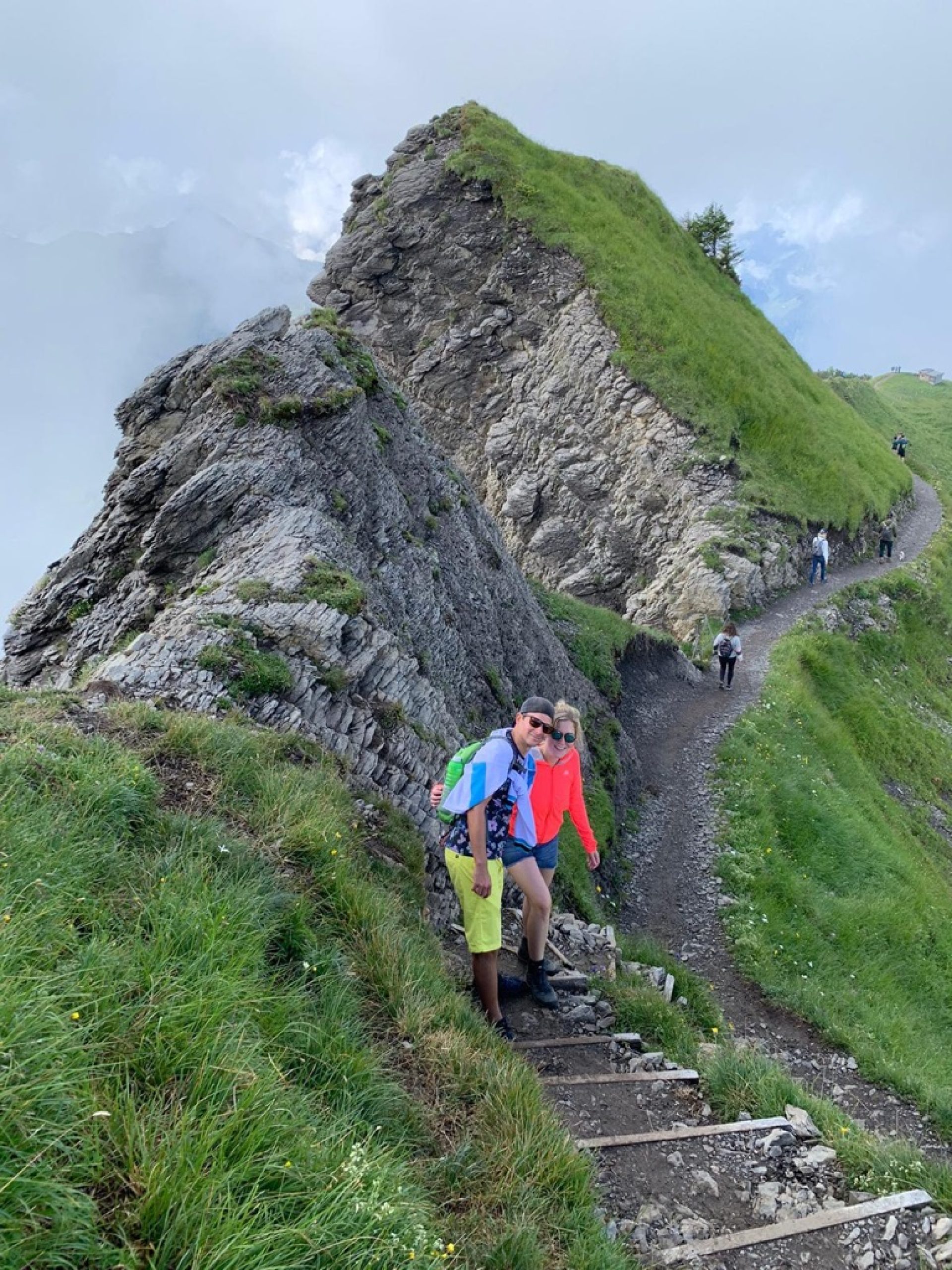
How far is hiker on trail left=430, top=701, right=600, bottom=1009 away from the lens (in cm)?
759

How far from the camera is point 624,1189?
5375mm

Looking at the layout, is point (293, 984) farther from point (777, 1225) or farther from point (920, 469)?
point (920, 469)

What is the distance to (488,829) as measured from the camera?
684cm

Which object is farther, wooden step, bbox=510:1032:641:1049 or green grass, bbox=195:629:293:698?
green grass, bbox=195:629:293:698

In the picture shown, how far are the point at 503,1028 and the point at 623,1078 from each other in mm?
1196

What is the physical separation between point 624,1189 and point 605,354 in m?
43.1

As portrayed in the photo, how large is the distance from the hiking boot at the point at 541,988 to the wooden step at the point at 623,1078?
3.61 feet

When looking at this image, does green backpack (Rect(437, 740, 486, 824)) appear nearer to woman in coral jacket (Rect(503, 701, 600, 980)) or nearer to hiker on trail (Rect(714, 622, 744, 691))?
woman in coral jacket (Rect(503, 701, 600, 980))

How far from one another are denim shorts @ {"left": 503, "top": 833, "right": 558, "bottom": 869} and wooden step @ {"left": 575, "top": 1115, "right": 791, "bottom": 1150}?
97.6 inches

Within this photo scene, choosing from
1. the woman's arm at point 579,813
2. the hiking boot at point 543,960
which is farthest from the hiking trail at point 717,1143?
the woman's arm at point 579,813

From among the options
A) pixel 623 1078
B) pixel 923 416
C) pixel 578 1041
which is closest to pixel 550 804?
pixel 578 1041

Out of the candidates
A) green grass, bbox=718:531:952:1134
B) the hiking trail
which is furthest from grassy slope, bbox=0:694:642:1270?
green grass, bbox=718:531:952:1134

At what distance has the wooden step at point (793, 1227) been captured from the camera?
15.8 ft

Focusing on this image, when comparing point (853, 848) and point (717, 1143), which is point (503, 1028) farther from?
point (853, 848)
